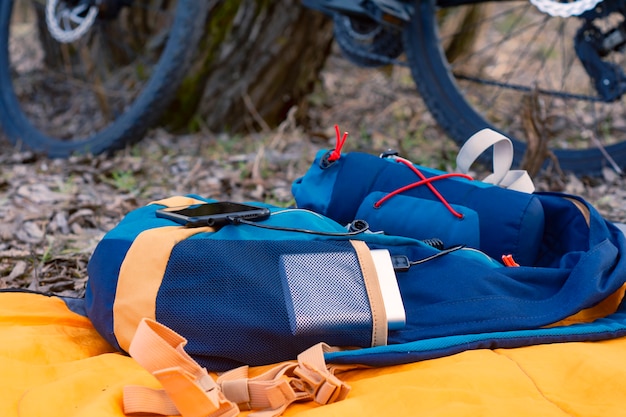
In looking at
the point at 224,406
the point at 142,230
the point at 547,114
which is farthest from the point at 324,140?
the point at 224,406

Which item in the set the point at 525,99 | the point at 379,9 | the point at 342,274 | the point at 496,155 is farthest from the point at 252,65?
the point at 342,274

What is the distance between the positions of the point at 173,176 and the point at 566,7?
1.45 metres

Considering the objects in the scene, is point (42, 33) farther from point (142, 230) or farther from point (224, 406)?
point (224, 406)

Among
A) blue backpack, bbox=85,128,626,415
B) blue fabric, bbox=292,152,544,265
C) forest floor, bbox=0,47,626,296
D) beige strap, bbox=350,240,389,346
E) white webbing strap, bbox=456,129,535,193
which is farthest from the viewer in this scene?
forest floor, bbox=0,47,626,296

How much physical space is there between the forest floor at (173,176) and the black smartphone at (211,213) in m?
0.45

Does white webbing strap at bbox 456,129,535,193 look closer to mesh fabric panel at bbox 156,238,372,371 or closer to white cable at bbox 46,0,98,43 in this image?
mesh fabric panel at bbox 156,238,372,371

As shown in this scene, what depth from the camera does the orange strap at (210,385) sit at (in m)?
1.04

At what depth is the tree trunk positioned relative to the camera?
9.78ft

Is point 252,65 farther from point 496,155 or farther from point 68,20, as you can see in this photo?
point 496,155

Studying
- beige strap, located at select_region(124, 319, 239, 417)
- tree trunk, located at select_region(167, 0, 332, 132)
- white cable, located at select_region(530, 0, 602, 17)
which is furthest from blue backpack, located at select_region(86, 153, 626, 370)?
tree trunk, located at select_region(167, 0, 332, 132)

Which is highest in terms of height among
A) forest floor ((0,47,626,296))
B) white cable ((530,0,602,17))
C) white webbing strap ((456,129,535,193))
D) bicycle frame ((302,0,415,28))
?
white cable ((530,0,602,17))

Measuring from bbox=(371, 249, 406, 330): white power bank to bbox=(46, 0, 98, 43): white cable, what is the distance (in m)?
2.12

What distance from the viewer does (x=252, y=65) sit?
3.04 meters

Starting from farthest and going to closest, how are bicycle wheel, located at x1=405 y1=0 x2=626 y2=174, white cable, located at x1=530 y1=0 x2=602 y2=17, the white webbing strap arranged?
bicycle wheel, located at x1=405 y1=0 x2=626 y2=174, white cable, located at x1=530 y1=0 x2=602 y2=17, the white webbing strap
